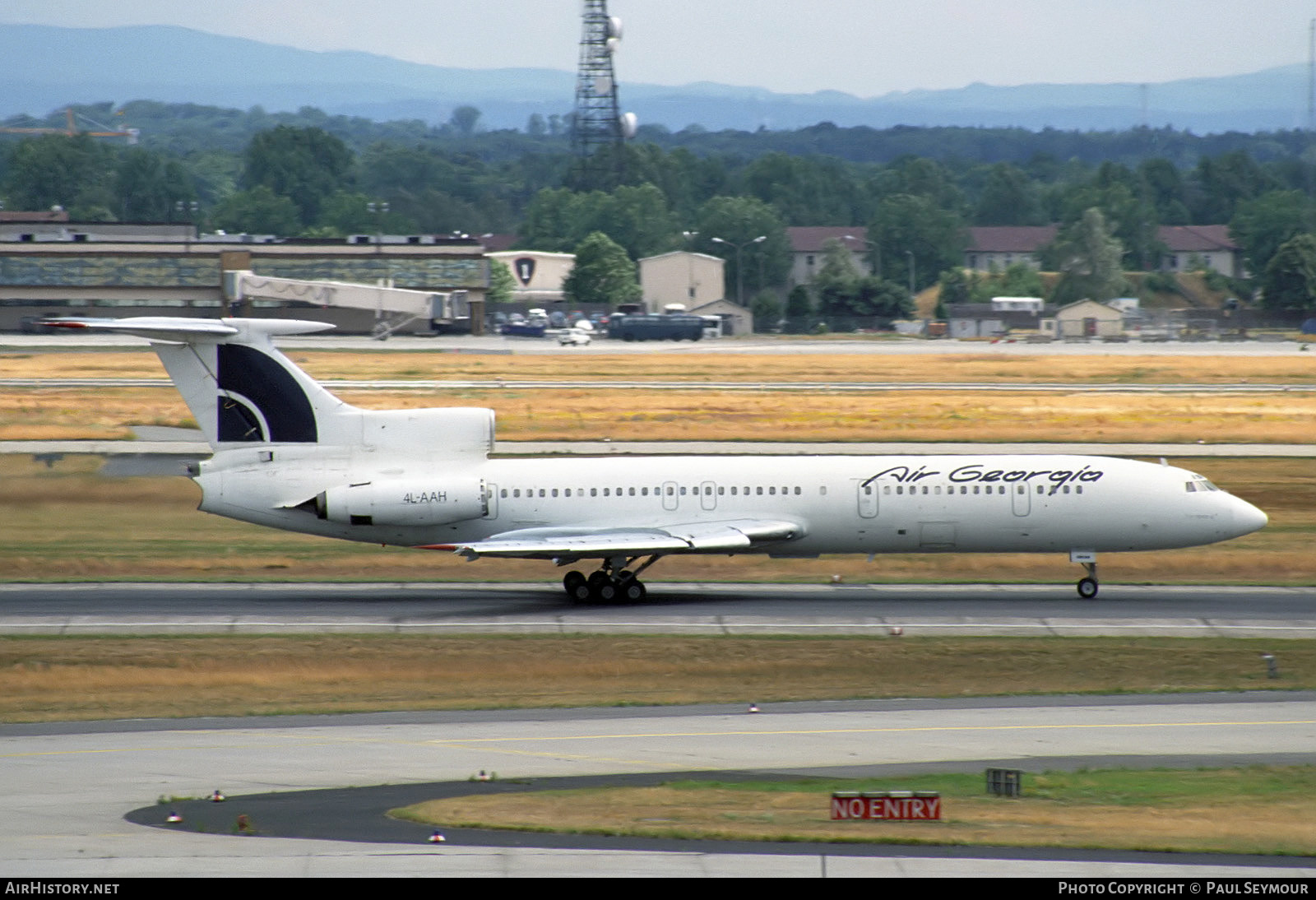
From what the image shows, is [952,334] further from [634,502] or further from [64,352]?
[634,502]

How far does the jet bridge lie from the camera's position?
106812 millimetres

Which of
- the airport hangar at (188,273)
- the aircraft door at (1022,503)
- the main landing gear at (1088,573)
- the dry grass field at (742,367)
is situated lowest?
the main landing gear at (1088,573)

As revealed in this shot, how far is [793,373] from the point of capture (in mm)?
85000

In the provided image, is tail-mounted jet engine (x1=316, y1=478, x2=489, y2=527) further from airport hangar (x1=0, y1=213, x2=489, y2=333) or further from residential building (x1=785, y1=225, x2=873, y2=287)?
residential building (x1=785, y1=225, x2=873, y2=287)

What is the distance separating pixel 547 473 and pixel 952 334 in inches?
3974

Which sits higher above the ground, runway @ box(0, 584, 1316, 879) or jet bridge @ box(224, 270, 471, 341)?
jet bridge @ box(224, 270, 471, 341)

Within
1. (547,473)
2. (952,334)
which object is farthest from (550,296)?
(547,473)

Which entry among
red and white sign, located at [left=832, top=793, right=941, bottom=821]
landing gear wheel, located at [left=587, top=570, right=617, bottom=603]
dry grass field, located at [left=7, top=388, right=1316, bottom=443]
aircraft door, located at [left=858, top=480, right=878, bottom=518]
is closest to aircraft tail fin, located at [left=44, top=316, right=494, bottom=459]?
landing gear wheel, located at [left=587, top=570, right=617, bottom=603]

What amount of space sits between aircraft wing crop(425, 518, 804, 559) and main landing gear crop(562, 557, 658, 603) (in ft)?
2.91

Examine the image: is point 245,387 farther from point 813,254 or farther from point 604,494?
point 813,254

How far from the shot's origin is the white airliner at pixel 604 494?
1427 inches

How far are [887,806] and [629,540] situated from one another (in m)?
17.3

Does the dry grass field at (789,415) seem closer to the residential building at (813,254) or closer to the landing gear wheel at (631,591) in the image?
the landing gear wheel at (631,591)

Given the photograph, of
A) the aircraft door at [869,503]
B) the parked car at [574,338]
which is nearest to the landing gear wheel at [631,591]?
the aircraft door at [869,503]
